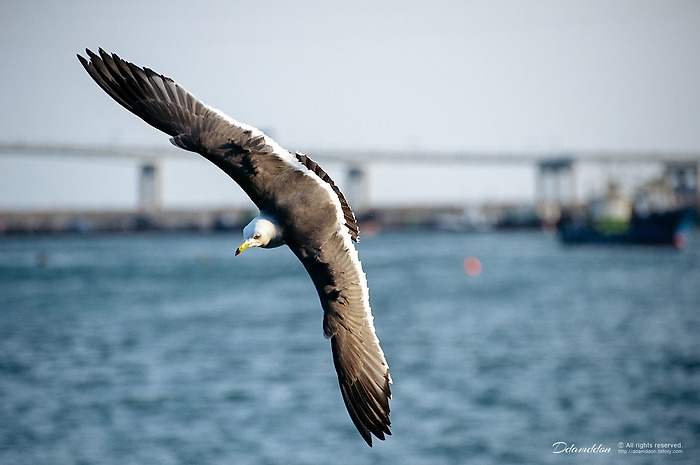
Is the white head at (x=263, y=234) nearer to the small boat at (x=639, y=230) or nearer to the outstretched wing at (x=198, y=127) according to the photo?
the outstretched wing at (x=198, y=127)

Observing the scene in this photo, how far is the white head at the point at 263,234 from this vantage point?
7522 mm

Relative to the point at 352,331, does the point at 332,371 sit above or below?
below

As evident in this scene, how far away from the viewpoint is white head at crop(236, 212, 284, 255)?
752 centimetres

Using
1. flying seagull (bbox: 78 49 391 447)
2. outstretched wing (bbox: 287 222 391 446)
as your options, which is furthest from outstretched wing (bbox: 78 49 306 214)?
outstretched wing (bbox: 287 222 391 446)

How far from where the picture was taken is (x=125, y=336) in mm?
41031

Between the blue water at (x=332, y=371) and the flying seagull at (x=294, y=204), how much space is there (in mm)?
13541

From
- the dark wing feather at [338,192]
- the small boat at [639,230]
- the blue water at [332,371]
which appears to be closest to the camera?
the dark wing feather at [338,192]

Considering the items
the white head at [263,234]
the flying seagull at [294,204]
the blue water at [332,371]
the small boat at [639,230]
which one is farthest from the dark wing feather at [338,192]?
the small boat at [639,230]

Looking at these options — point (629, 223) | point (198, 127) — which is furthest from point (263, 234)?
point (629, 223)

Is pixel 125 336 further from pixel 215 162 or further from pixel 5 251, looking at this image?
pixel 5 251

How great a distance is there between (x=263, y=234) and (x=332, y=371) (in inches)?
981

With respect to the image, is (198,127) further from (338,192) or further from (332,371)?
(332,371)

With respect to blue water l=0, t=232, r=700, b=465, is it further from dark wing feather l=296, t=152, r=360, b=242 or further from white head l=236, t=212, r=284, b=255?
white head l=236, t=212, r=284, b=255

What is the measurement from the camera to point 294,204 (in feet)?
25.2
